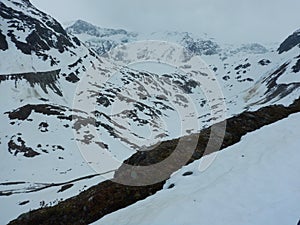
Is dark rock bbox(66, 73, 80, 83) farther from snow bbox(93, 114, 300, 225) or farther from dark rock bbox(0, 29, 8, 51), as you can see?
snow bbox(93, 114, 300, 225)

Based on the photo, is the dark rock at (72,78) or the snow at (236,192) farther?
the dark rock at (72,78)

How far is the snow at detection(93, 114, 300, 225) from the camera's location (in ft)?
26.7

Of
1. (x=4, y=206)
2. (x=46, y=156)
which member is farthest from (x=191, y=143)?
(x=46, y=156)

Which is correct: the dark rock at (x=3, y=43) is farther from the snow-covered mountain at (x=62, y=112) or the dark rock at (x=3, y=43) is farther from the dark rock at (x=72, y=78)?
the dark rock at (x=72, y=78)

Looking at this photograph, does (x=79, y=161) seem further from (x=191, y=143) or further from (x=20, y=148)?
(x=191, y=143)

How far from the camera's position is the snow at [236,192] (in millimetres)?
8133

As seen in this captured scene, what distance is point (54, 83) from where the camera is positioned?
125 meters

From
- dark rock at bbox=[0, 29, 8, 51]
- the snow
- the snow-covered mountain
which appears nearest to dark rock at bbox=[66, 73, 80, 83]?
the snow-covered mountain

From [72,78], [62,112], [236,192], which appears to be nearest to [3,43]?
[72,78]

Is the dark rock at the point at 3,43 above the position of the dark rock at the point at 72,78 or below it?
above

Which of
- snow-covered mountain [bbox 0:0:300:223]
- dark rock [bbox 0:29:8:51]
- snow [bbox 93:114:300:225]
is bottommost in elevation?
snow [bbox 93:114:300:225]

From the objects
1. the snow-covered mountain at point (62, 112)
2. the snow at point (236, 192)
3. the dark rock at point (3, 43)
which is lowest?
the snow at point (236, 192)

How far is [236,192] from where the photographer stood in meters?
9.30

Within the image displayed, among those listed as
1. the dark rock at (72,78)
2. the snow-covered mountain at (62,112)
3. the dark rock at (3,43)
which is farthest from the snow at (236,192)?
the dark rock at (3,43)
